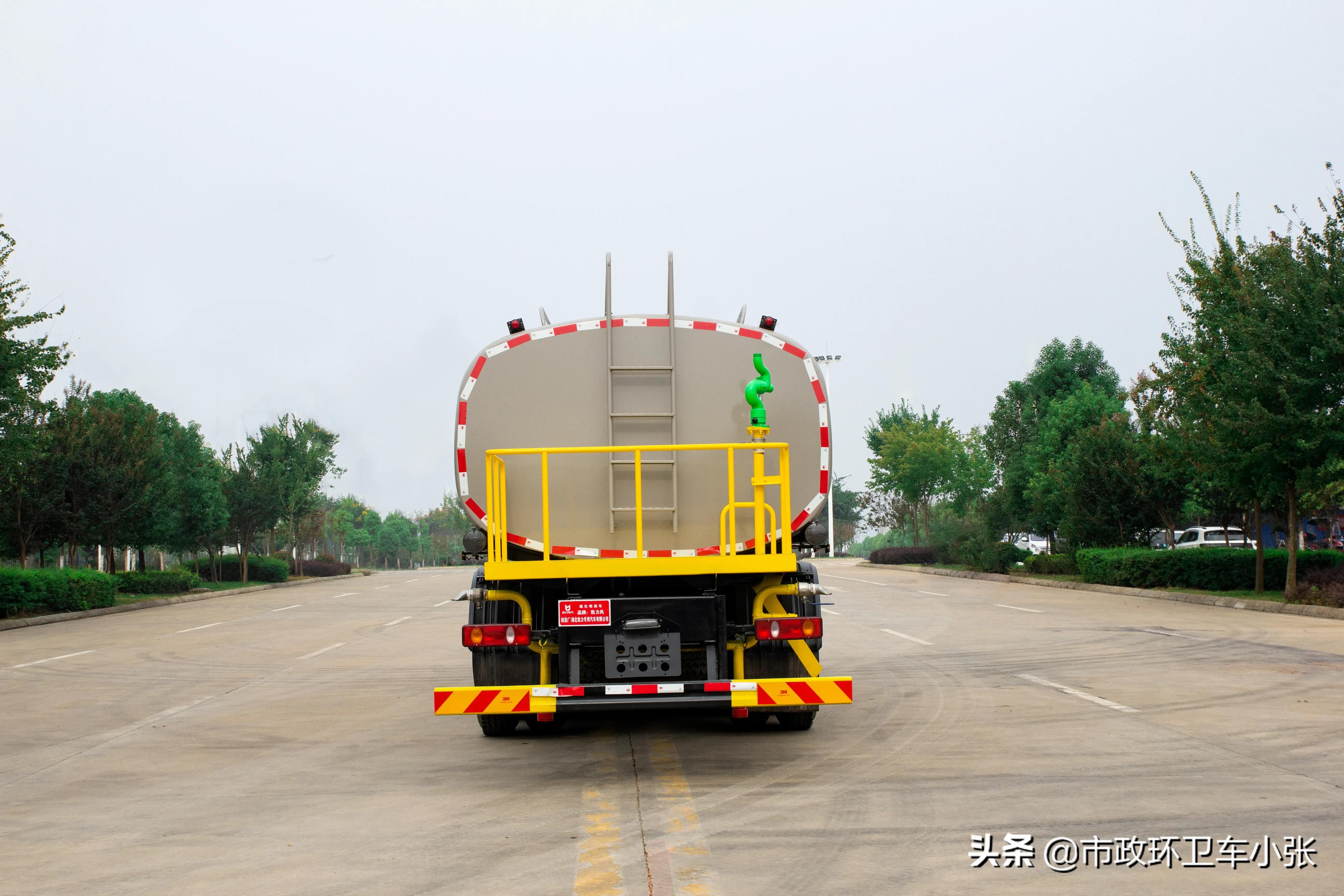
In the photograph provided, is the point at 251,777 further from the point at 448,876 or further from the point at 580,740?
the point at 448,876

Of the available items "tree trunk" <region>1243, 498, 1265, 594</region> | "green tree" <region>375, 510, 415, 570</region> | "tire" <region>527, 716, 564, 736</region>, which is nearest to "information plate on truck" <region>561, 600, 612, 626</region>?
"tire" <region>527, 716, 564, 736</region>

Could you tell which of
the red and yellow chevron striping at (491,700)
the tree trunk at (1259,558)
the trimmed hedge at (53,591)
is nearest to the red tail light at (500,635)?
the red and yellow chevron striping at (491,700)

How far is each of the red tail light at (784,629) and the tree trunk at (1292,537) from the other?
18642mm

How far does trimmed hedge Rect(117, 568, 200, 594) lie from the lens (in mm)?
37094

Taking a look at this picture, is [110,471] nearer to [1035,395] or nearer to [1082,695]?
[1082,695]

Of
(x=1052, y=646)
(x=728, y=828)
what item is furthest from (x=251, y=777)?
(x=1052, y=646)

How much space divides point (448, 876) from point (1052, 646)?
464 inches

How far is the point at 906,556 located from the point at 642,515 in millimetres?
51838

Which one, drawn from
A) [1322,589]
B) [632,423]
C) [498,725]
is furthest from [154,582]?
[632,423]

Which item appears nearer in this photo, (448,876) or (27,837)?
(448,876)

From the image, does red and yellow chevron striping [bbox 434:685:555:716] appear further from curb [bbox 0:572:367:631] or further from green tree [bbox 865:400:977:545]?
green tree [bbox 865:400:977:545]

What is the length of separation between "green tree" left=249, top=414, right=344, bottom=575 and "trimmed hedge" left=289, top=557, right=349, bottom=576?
17.8ft

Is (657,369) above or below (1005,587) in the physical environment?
above

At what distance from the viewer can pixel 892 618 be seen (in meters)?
21.2
